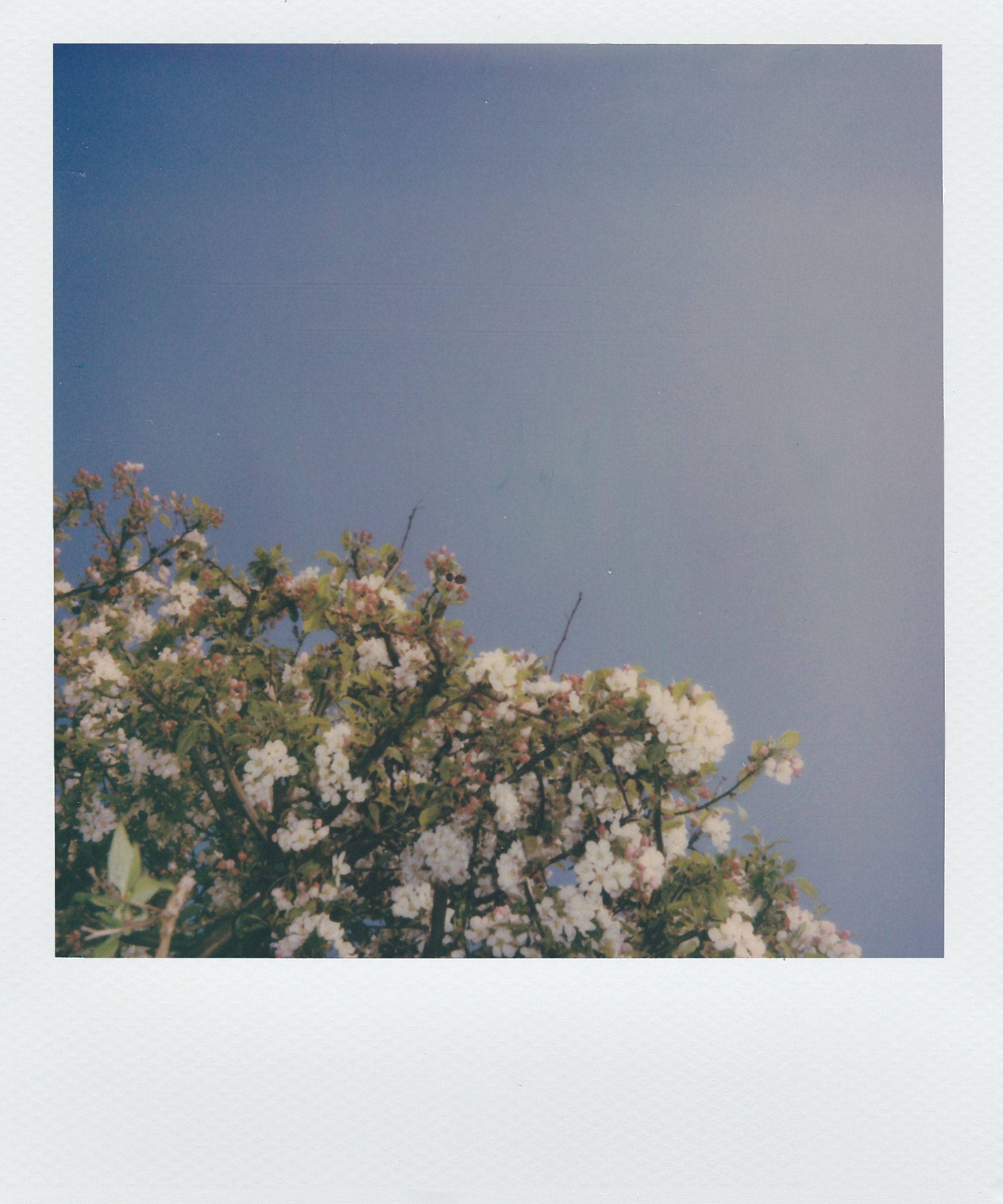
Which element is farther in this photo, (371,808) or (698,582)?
(698,582)

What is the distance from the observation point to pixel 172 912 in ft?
3.91

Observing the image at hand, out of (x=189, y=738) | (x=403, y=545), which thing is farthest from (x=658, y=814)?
(x=189, y=738)

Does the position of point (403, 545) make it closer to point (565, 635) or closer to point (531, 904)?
point (565, 635)

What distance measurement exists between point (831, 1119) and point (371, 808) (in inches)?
34.0

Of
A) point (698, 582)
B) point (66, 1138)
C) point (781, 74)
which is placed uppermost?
point (781, 74)

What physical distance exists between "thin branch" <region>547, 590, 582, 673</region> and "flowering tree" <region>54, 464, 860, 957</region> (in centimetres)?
3

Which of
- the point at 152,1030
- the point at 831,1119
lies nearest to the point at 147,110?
the point at 152,1030

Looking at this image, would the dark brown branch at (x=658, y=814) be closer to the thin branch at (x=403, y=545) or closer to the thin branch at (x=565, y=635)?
the thin branch at (x=565, y=635)

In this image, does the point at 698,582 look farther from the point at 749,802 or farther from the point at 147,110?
the point at 147,110

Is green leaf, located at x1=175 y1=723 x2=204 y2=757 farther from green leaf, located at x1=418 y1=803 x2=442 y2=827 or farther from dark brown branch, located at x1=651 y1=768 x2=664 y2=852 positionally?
dark brown branch, located at x1=651 y1=768 x2=664 y2=852

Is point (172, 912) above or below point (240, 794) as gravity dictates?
below

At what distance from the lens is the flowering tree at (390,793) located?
116 centimetres

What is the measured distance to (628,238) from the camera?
4.29ft

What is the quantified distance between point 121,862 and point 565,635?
0.72 m
